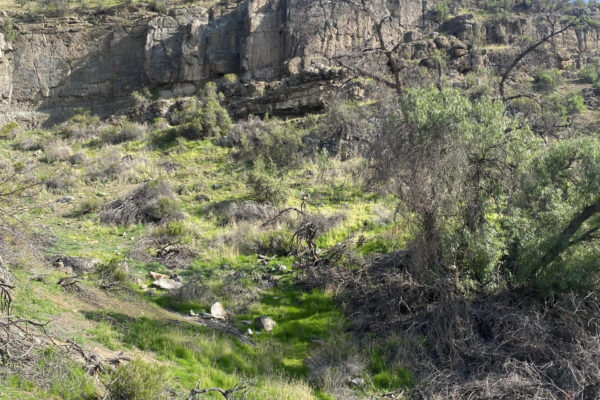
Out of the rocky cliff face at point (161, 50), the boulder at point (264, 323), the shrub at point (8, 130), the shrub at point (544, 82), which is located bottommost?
the boulder at point (264, 323)

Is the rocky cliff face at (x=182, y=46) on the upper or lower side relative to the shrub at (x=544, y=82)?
upper

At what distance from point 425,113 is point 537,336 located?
11.9 feet

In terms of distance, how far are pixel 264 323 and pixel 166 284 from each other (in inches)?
83.3

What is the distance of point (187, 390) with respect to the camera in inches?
175

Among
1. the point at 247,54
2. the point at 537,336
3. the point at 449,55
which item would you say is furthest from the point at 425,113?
the point at 247,54

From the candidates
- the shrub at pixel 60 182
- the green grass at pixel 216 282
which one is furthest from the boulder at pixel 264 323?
the shrub at pixel 60 182

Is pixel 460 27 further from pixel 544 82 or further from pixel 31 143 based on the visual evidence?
pixel 31 143

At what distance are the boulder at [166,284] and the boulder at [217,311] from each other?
98cm

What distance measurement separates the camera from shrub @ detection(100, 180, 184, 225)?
11281mm

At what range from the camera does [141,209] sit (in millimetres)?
11656

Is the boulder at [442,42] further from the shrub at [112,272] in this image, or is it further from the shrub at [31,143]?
the shrub at [112,272]

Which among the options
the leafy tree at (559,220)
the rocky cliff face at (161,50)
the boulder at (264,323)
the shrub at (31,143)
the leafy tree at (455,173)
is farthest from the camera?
the rocky cliff face at (161,50)

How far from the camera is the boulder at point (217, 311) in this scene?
6934 millimetres

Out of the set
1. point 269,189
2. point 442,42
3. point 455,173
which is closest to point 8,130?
point 269,189
